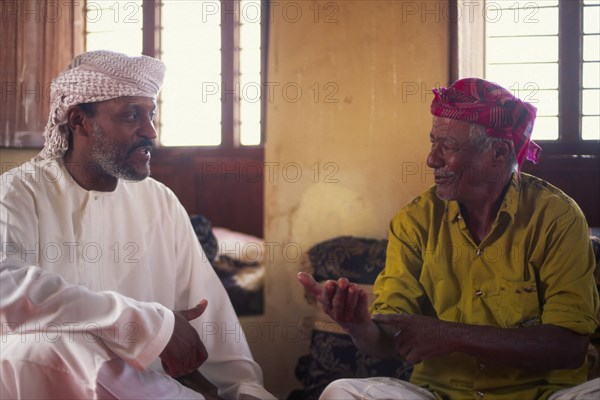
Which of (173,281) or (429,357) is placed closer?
(429,357)

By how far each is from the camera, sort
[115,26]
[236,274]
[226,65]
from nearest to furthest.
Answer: [236,274] → [226,65] → [115,26]

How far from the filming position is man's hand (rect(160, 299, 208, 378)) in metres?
2.54

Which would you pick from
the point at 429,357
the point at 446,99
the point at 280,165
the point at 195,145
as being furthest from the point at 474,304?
the point at 195,145

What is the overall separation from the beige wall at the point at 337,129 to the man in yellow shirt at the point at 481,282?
45.7 inches

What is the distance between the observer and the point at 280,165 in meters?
4.15

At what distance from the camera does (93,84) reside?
10.0ft

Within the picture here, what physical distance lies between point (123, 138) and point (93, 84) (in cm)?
25

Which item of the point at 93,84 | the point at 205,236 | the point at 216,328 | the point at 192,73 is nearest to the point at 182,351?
the point at 216,328

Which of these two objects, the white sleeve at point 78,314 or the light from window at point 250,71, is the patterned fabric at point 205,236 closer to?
the light from window at point 250,71

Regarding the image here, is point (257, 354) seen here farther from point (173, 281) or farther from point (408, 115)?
point (408, 115)

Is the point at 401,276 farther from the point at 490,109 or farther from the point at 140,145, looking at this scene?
the point at 140,145

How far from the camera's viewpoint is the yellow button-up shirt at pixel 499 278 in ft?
8.14

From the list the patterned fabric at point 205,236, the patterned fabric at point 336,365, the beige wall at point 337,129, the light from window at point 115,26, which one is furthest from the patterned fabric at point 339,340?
the light from window at point 115,26

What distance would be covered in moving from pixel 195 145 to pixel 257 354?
298 centimetres
